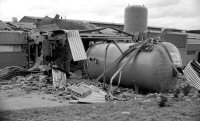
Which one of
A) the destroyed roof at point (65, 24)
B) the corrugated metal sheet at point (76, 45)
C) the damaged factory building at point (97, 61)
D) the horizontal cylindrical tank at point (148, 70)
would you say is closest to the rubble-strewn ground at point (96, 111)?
the horizontal cylindrical tank at point (148, 70)

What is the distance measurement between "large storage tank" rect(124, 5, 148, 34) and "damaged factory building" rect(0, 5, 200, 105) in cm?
438

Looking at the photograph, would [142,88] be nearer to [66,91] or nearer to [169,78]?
[169,78]

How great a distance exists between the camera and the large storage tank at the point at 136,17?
1852 centimetres

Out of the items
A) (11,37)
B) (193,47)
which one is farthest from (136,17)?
(11,37)

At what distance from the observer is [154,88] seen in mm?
8727

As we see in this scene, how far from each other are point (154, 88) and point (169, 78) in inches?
25.4

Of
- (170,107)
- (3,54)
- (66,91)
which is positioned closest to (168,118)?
(170,107)

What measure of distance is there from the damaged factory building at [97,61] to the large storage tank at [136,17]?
4.38 m

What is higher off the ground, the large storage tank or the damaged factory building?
the large storage tank

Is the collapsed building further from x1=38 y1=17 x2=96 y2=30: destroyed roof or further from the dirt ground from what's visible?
the dirt ground

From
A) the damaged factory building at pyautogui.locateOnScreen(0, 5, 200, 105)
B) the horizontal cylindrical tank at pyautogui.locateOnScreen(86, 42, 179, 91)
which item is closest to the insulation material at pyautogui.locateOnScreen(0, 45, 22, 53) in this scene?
the damaged factory building at pyautogui.locateOnScreen(0, 5, 200, 105)

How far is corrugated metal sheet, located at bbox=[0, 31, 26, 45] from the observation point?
14703 millimetres

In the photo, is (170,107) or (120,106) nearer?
(170,107)

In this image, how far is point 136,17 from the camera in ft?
61.3
